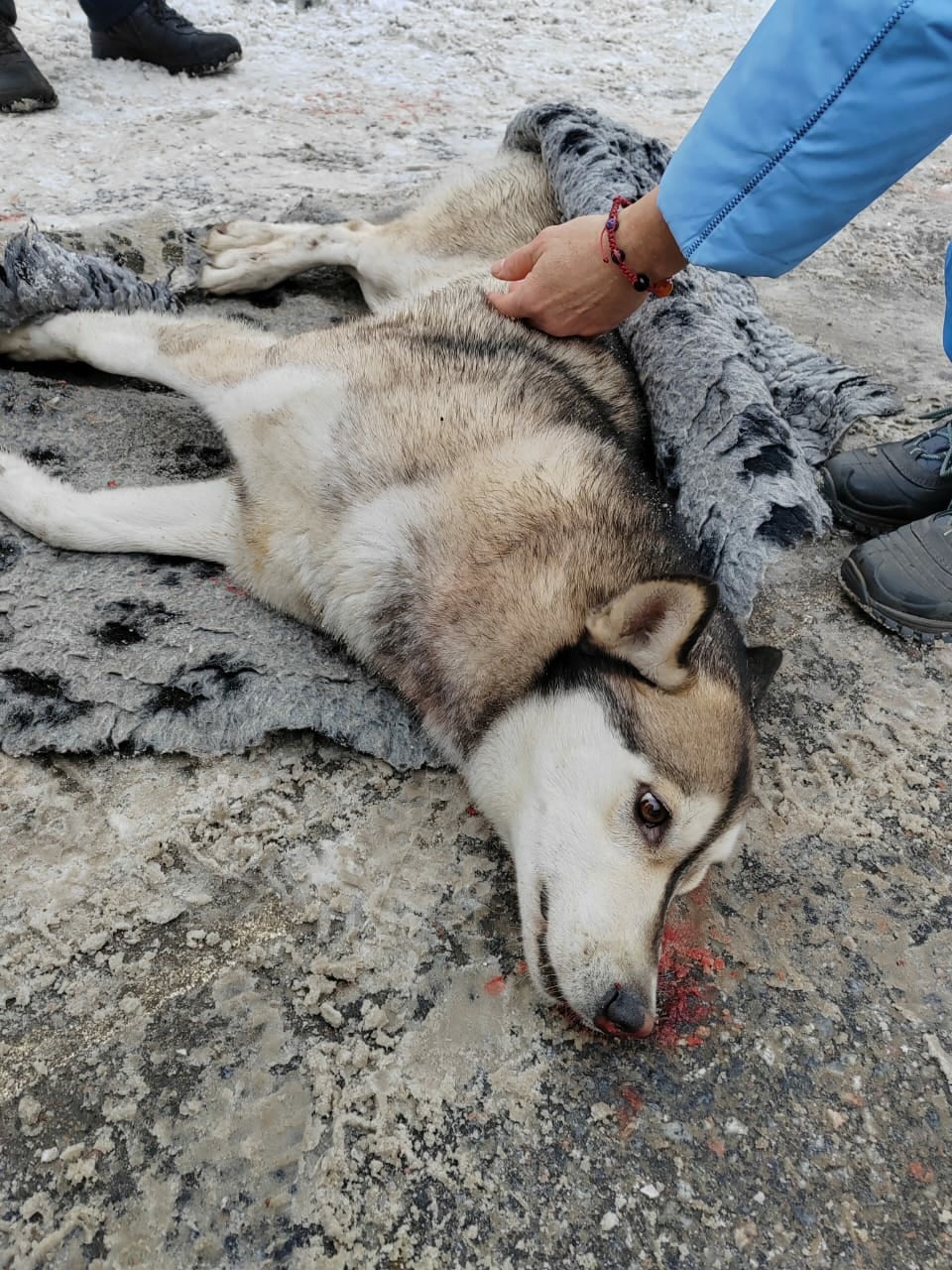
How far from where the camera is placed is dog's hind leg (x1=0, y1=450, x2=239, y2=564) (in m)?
2.54

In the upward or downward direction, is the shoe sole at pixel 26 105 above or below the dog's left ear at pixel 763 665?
below

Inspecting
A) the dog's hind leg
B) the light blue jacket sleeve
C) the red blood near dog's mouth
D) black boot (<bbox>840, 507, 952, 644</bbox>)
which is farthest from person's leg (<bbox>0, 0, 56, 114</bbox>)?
the red blood near dog's mouth

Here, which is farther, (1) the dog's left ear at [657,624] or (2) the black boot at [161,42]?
(2) the black boot at [161,42]

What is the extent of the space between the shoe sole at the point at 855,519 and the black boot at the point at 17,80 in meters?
4.76

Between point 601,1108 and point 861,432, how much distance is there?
2.88 m

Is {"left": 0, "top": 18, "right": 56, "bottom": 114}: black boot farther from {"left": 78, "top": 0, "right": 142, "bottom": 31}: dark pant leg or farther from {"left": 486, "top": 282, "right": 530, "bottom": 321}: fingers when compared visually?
{"left": 486, "top": 282, "right": 530, "bottom": 321}: fingers

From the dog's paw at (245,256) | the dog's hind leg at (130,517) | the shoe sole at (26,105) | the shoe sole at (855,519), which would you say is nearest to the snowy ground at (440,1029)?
the shoe sole at (855,519)

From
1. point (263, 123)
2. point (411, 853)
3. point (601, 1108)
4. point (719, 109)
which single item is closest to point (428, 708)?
point (411, 853)

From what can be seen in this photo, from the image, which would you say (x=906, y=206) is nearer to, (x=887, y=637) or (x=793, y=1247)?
(x=887, y=637)

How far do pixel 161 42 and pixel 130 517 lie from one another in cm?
446

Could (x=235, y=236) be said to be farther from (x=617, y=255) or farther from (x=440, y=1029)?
(x=440, y=1029)

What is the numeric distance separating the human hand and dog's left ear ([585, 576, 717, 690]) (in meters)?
1.09

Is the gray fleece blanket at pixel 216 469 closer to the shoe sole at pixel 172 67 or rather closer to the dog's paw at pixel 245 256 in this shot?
the dog's paw at pixel 245 256

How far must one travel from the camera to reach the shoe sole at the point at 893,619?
276cm
